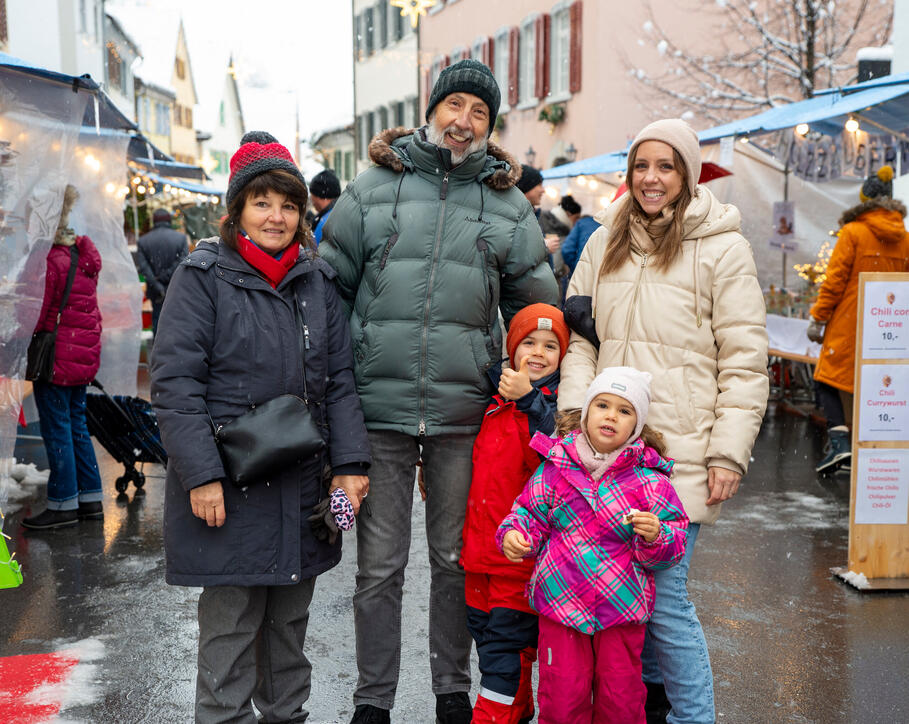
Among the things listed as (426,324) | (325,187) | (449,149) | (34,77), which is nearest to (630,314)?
(426,324)

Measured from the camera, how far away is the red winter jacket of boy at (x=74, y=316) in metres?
6.15

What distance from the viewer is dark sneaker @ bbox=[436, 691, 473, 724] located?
3.66 meters

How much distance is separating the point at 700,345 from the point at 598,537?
715mm

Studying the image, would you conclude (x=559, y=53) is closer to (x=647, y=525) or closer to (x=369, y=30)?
(x=369, y=30)

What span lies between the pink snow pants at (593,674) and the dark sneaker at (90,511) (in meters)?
4.20

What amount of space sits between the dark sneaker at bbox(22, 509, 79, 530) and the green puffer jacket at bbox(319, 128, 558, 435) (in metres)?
3.57

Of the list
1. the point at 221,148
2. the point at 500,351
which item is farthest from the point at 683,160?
the point at 221,148

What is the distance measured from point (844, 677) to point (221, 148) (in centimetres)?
6566

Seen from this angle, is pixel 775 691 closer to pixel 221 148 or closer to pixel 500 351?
pixel 500 351

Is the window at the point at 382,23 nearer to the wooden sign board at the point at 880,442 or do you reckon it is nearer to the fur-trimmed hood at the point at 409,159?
the wooden sign board at the point at 880,442

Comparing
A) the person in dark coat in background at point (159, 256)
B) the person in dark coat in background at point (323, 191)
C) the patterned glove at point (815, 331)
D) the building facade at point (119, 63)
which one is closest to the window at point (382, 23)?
the building facade at point (119, 63)

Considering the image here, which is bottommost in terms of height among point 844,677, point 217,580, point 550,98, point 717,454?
point 844,677

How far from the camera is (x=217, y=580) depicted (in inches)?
125

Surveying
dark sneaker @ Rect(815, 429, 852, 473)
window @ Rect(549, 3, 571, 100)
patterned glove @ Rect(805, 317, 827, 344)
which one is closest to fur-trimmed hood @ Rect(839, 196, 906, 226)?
patterned glove @ Rect(805, 317, 827, 344)
